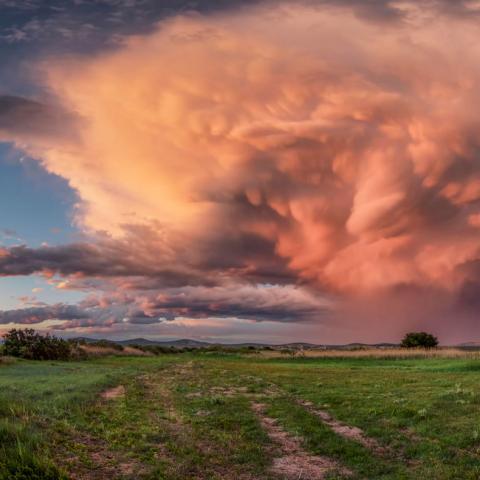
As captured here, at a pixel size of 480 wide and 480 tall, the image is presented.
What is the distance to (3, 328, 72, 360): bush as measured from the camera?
8812cm

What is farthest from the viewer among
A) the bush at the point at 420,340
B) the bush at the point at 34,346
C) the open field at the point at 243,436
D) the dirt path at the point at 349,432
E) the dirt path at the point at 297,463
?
the bush at the point at 420,340

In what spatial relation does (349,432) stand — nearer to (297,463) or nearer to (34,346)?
(297,463)

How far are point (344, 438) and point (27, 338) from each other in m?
83.6

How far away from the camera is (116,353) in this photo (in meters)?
116

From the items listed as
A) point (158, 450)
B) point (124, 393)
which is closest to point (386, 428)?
point (158, 450)

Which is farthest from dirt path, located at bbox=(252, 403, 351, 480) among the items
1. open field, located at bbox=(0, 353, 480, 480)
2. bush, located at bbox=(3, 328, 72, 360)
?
bush, located at bbox=(3, 328, 72, 360)

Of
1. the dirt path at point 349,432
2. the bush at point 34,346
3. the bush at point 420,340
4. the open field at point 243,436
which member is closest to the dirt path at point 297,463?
the open field at point 243,436

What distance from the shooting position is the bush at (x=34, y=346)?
88.1 meters

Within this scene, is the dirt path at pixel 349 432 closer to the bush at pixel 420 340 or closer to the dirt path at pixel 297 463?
the dirt path at pixel 297 463

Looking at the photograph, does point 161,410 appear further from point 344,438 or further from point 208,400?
point 344,438

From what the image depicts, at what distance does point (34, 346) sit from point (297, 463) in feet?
273

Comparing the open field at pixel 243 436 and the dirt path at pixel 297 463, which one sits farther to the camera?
the dirt path at pixel 297 463

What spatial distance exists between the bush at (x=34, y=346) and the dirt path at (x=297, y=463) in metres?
78.3

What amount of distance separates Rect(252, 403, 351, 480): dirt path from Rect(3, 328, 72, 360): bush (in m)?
78.3
